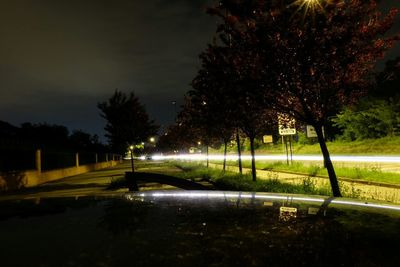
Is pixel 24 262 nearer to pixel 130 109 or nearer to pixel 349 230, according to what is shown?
pixel 349 230

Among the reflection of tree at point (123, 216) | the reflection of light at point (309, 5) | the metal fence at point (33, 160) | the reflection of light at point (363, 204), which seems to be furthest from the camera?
the metal fence at point (33, 160)

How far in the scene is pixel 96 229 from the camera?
246 centimetres

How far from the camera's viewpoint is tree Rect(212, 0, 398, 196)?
9.94 m

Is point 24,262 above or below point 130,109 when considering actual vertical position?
below

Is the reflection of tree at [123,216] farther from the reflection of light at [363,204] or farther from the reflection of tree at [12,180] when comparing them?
the reflection of tree at [12,180]

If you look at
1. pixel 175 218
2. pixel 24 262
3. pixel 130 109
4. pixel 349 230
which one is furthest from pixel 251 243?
pixel 130 109

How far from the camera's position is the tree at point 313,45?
994 centimetres

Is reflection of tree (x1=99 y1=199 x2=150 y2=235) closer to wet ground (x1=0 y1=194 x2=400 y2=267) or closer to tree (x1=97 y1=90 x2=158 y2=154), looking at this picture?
wet ground (x1=0 y1=194 x2=400 y2=267)

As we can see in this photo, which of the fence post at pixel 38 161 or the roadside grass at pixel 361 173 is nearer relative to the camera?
the roadside grass at pixel 361 173

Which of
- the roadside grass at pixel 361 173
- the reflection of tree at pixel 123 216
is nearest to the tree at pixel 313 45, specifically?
the roadside grass at pixel 361 173

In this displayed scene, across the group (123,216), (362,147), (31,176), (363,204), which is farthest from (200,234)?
(362,147)

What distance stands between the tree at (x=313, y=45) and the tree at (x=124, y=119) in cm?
1932

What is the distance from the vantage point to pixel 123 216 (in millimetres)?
2867

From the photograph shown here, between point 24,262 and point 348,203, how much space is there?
230cm
